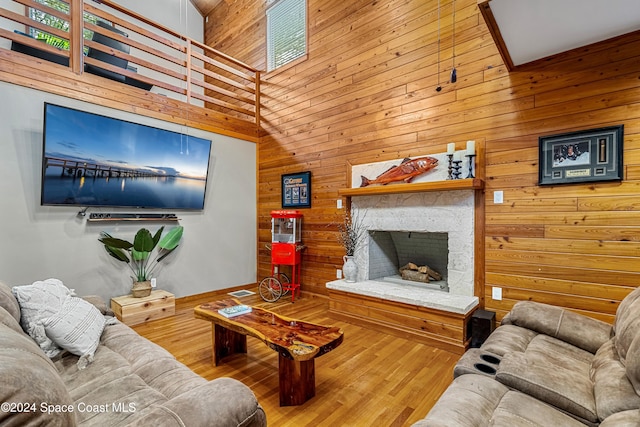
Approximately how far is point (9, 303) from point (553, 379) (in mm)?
2896

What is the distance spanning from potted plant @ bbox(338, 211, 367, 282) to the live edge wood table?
1556 mm

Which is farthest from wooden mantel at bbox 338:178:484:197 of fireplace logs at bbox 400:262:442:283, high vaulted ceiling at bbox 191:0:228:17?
high vaulted ceiling at bbox 191:0:228:17

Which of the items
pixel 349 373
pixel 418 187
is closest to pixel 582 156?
pixel 418 187

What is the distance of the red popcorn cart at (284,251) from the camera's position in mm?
4594

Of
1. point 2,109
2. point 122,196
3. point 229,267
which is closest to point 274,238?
point 229,267

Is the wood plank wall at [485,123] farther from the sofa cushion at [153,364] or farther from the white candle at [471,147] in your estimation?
the sofa cushion at [153,364]

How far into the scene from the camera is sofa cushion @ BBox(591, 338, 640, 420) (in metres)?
1.22

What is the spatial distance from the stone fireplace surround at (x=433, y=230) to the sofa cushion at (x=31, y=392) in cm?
288

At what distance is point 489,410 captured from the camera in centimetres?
133

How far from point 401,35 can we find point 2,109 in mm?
4567

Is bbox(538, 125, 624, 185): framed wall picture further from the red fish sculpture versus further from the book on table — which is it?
the book on table

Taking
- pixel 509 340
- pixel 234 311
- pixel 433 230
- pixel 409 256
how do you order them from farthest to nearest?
pixel 409 256
pixel 433 230
pixel 234 311
pixel 509 340

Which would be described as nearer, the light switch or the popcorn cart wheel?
the light switch

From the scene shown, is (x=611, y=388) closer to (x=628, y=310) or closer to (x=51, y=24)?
(x=628, y=310)
